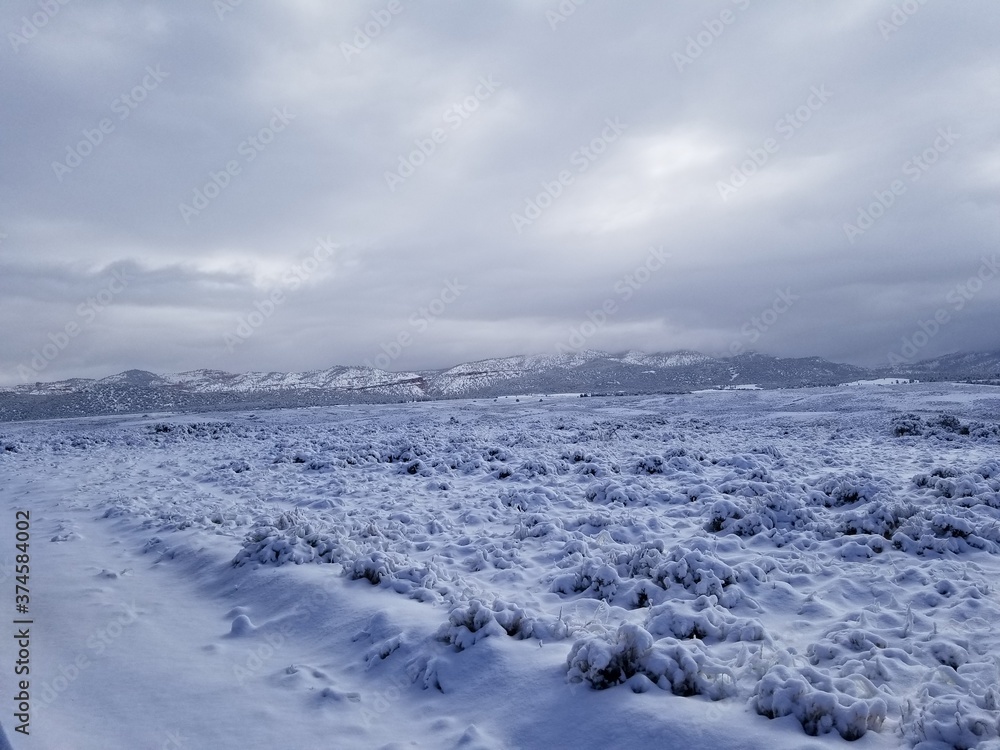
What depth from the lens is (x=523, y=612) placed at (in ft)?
20.6

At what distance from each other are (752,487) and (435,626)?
8.75 m

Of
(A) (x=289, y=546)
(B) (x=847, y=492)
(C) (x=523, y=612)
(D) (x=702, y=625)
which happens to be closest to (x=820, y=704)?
(D) (x=702, y=625)

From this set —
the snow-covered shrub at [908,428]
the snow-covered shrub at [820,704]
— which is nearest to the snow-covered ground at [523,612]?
the snow-covered shrub at [820,704]

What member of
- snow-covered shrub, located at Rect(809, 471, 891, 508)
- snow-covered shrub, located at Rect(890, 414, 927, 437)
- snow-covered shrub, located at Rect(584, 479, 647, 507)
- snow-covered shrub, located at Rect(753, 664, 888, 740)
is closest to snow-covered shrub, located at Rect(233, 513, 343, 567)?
snow-covered shrub, located at Rect(584, 479, 647, 507)

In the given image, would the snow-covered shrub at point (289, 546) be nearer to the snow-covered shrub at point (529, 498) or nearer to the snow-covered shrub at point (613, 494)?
the snow-covered shrub at point (529, 498)

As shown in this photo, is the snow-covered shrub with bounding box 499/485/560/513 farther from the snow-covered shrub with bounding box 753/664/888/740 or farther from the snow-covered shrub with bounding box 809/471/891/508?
the snow-covered shrub with bounding box 753/664/888/740

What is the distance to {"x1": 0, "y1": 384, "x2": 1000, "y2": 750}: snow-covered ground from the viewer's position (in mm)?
4477

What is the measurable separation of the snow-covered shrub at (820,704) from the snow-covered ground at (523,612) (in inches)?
0.7

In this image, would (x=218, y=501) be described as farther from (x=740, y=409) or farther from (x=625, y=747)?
(x=740, y=409)

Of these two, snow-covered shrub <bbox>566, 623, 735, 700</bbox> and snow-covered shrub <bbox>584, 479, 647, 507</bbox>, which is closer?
snow-covered shrub <bbox>566, 623, 735, 700</bbox>

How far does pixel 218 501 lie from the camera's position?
13.4m

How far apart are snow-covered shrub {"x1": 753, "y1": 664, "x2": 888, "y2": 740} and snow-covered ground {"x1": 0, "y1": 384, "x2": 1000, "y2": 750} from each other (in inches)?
0.7

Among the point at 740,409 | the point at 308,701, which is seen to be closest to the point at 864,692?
the point at 308,701

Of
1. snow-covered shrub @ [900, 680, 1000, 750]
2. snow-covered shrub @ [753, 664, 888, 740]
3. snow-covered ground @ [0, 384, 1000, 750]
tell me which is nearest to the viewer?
snow-covered shrub @ [900, 680, 1000, 750]
